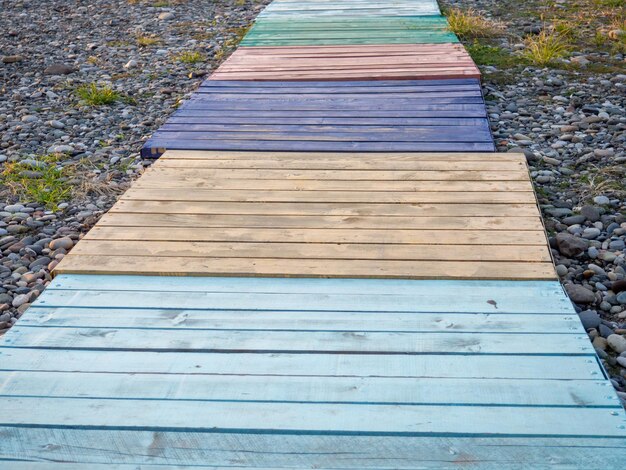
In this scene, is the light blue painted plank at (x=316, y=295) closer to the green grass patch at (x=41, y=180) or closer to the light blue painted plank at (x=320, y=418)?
the light blue painted plank at (x=320, y=418)

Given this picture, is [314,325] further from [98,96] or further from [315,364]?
[98,96]

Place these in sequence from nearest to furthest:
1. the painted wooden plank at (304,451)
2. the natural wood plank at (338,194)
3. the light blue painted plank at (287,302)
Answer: the painted wooden plank at (304,451) < the light blue painted plank at (287,302) < the natural wood plank at (338,194)

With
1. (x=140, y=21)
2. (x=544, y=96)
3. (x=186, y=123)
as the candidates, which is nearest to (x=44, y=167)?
(x=186, y=123)

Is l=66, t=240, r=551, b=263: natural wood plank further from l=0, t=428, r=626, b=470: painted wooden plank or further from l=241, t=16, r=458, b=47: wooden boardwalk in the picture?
l=241, t=16, r=458, b=47: wooden boardwalk

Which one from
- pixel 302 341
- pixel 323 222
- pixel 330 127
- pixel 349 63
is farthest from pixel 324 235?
pixel 349 63

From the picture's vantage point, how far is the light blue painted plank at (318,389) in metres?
2.32

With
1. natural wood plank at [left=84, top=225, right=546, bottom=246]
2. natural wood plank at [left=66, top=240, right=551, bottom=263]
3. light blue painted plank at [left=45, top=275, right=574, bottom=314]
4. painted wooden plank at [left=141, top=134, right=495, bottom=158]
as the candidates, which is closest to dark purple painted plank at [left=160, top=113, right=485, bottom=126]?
painted wooden plank at [left=141, top=134, right=495, bottom=158]

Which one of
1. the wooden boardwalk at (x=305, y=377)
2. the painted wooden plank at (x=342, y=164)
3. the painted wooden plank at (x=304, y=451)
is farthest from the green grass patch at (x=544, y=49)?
the painted wooden plank at (x=304, y=451)

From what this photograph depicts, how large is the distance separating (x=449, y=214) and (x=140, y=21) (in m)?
6.11

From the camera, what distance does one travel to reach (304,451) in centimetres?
213

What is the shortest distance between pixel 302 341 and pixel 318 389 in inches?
11.3

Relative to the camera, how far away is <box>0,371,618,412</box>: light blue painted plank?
7.61ft

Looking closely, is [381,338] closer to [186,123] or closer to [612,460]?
[612,460]

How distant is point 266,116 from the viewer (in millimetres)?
5082
